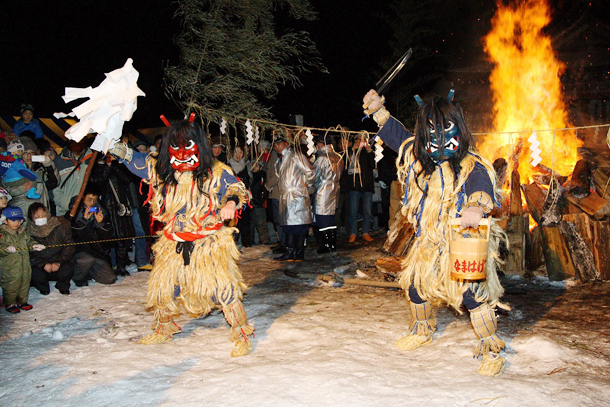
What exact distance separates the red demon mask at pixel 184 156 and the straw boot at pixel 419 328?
2116mm

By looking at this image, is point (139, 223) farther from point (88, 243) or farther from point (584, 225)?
point (584, 225)

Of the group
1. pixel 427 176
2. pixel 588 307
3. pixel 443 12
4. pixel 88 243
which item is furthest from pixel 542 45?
pixel 88 243

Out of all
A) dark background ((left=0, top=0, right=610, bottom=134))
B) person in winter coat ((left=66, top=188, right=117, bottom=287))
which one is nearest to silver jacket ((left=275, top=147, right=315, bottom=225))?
person in winter coat ((left=66, top=188, right=117, bottom=287))

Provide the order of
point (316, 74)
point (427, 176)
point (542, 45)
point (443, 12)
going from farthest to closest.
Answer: point (316, 74), point (443, 12), point (542, 45), point (427, 176)

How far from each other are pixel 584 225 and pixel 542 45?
6.87 meters

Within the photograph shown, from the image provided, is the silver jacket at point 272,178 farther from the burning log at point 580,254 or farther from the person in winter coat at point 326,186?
the burning log at point 580,254

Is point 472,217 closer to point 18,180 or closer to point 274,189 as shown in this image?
point 274,189

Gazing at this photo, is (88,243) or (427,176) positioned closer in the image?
(427,176)

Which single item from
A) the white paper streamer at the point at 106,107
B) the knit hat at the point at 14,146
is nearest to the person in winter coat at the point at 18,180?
the knit hat at the point at 14,146

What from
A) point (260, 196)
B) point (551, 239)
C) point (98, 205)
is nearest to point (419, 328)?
point (551, 239)

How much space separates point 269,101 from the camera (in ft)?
56.4

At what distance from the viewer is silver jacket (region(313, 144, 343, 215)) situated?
27.2 feet

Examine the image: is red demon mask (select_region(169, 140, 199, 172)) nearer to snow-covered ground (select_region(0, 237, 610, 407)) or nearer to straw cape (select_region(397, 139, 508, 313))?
snow-covered ground (select_region(0, 237, 610, 407))

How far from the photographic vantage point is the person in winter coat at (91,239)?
20.8 ft
